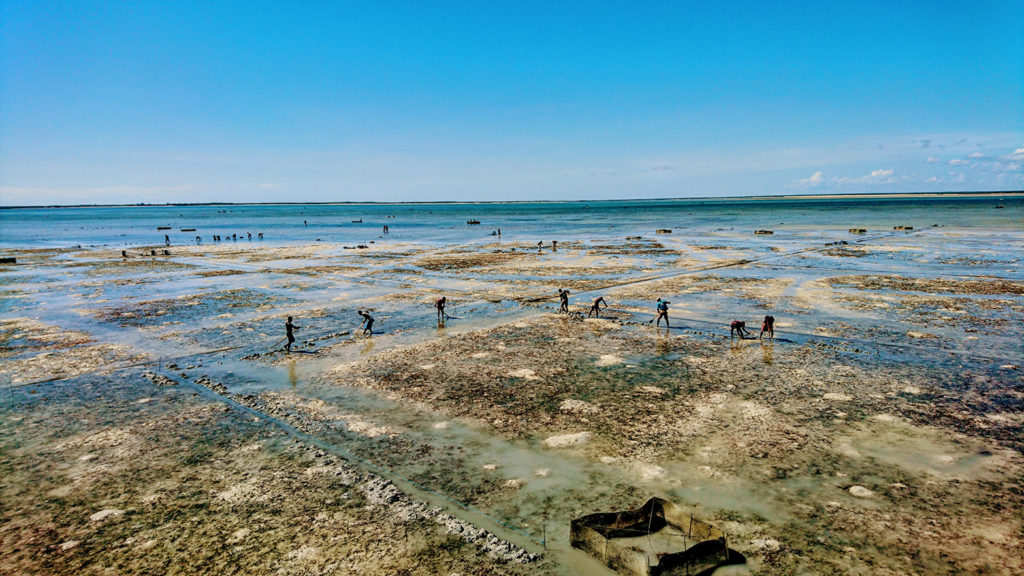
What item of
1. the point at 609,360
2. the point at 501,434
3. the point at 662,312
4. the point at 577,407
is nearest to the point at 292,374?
the point at 501,434

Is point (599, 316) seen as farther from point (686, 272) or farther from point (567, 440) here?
point (686, 272)

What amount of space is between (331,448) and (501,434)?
4267 millimetres

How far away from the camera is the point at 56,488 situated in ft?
37.7

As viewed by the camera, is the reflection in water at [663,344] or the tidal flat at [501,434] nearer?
the tidal flat at [501,434]

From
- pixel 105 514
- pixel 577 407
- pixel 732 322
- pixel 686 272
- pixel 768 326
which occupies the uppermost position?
pixel 768 326

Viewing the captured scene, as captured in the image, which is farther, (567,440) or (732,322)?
(732,322)

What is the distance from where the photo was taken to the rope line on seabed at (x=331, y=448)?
10234 millimetres

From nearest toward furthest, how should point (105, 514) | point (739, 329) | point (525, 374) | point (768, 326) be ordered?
point (105, 514), point (525, 374), point (768, 326), point (739, 329)

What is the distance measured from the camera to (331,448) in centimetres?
1316

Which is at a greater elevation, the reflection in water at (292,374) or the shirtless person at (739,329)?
the shirtless person at (739,329)

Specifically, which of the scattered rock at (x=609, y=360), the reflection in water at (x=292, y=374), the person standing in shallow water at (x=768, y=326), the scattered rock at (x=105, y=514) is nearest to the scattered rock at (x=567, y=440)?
the scattered rock at (x=609, y=360)

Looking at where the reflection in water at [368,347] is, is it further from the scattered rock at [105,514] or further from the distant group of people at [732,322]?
the scattered rock at [105,514]

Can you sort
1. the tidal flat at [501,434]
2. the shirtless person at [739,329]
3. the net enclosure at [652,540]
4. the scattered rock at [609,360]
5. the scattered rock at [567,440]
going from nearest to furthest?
the net enclosure at [652,540]
the tidal flat at [501,434]
the scattered rock at [567,440]
the scattered rock at [609,360]
the shirtless person at [739,329]

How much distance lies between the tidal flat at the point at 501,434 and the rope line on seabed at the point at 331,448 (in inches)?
2.4
